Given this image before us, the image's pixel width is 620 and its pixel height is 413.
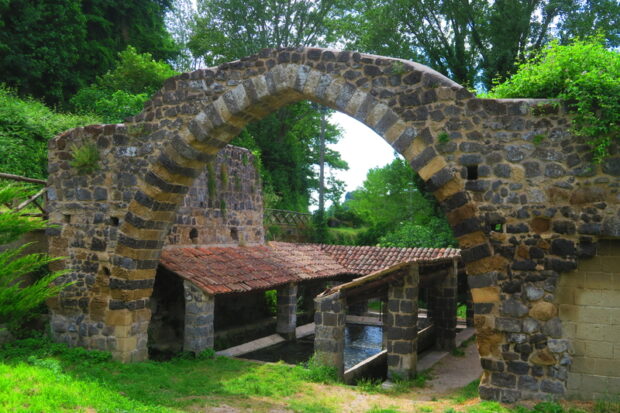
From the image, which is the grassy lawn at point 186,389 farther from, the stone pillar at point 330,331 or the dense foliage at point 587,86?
the dense foliage at point 587,86

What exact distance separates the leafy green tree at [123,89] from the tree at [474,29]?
8.61 metres

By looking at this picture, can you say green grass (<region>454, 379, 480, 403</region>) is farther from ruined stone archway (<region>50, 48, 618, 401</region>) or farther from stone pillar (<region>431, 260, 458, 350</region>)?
stone pillar (<region>431, 260, 458, 350</region>)

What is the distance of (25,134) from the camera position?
13.9 m

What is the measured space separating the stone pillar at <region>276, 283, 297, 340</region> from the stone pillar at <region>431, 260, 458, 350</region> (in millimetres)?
3599

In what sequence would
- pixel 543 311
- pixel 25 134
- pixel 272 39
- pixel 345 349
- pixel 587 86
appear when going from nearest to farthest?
pixel 587 86
pixel 543 311
pixel 345 349
pixel 25 134
pixel 272 39

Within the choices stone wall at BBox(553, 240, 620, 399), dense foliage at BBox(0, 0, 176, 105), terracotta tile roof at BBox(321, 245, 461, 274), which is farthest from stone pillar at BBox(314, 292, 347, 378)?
dense foliage at BBox(0, 0, 176, 105)

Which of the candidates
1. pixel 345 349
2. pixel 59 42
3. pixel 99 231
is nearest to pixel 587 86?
pixel 99 231

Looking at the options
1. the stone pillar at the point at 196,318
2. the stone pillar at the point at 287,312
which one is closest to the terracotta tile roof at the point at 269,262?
the stone pillar at the point at 196,318

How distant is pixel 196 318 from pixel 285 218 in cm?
1187

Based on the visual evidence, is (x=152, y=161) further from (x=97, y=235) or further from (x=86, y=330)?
(x=86, y=330)

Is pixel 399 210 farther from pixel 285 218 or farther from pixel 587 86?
pixel 587 86

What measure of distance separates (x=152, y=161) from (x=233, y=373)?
3766 mm

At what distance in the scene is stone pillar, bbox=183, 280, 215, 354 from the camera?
33.8ft

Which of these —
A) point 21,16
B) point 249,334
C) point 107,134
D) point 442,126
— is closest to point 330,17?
point 21,16
